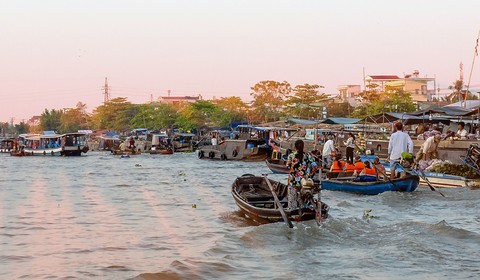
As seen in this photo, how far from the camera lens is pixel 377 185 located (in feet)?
61.9

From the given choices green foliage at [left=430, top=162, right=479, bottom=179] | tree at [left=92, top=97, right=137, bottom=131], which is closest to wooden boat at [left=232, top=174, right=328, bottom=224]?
green foliage at [left=430, top=162, right=479, bottom=179]

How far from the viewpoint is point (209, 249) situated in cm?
1241

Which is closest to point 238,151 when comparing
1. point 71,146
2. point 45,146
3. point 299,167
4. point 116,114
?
point 71,146

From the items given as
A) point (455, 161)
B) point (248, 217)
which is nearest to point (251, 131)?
point (455, 161)

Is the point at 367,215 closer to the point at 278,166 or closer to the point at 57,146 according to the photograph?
the point at 278,166

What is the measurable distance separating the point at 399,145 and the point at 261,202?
485 cm

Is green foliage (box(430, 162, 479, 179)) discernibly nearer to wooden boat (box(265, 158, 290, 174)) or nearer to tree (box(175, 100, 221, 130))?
→ wooden boat (box(265, 158, 290, 174))

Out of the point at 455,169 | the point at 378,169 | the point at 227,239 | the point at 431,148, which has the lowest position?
the point at 227,239

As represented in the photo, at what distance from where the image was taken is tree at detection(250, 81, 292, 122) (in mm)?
79375

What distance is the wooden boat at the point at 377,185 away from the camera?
1864 centimetres

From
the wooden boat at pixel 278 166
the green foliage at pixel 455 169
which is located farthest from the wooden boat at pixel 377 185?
the wooden boat at pixel 278 166

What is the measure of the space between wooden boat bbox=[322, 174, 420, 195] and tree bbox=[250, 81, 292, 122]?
191ft

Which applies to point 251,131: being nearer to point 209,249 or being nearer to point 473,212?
point 473,212

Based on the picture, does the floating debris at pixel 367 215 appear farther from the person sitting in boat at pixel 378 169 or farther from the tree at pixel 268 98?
the tree at pixel 268 98
